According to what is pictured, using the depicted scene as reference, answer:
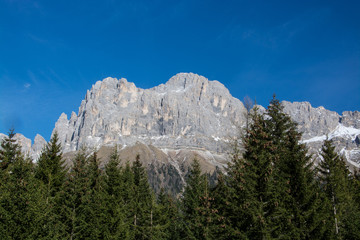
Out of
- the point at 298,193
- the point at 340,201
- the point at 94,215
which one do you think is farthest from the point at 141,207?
the point at 340,201

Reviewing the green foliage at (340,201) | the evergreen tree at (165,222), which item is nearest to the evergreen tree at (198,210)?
the evergreen tree at (165,222)

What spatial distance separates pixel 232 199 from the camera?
20.9 meters

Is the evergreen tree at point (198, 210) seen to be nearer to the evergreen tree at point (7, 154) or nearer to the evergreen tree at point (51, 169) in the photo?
the evergreen tree at point (51, 169)

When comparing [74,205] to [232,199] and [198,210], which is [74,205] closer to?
[198,210]

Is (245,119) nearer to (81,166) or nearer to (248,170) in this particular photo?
(248,170)

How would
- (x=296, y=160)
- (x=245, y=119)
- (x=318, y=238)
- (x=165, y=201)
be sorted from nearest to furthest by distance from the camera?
(x=318, y=238) → (x=296, y=160) → (x=245, y=119) → (x=165, y=201)

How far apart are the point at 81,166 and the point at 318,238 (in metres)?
23.0

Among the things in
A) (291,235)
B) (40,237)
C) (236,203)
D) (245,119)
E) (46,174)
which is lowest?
(40,237)

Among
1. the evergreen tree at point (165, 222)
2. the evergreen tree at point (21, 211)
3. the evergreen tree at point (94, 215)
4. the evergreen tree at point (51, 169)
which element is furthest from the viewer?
the evergreen tree at point (165, 222)

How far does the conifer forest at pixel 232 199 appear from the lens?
19703 mm

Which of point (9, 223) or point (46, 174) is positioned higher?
point (46, 174)

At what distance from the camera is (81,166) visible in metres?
31.5

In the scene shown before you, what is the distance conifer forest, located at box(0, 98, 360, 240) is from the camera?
1970cm

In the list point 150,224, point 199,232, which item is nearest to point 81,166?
point 150,224
